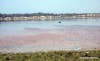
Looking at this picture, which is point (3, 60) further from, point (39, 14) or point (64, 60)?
point (39, 14)

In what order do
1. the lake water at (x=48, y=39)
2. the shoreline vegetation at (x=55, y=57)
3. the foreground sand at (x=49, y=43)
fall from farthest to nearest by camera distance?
the lake water at (x=48, y=39) < the foreground sand at (x=49, y=43) < the shoreline vegetation at (x=55, y=57)

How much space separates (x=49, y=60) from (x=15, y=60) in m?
1.71

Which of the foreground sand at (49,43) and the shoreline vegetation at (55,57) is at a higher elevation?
the shoreline vegetation at (55,57)

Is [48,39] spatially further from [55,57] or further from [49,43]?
[55,57]

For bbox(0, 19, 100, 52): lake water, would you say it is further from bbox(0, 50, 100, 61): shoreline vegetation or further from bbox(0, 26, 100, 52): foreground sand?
bbox(0, 50, 100, 61): shoreline vegetation

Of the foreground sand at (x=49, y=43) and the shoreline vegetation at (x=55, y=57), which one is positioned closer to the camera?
the shoreline vegetation at (x=55, y=57)

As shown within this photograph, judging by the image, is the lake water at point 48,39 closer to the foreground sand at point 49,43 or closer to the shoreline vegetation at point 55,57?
the foreground sand at point 49,43

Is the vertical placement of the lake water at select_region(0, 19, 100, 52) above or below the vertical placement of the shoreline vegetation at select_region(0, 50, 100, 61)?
below

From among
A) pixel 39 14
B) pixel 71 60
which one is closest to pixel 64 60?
pixel 71 60

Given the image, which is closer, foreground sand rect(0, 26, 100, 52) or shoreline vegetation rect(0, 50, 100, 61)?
shoreline vegetation rect(0, 50, 100, 61)

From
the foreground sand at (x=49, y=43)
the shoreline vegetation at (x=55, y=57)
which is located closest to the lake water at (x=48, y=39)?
the foreground sand at (x=49, y=43)

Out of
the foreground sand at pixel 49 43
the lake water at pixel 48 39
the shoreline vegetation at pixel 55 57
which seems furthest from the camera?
the lake water at pixel 48 39

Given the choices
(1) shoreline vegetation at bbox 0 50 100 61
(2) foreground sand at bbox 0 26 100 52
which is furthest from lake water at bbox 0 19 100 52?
(1) shoreline vegetation at bbox 0 50 100 61

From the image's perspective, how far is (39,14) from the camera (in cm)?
14862
